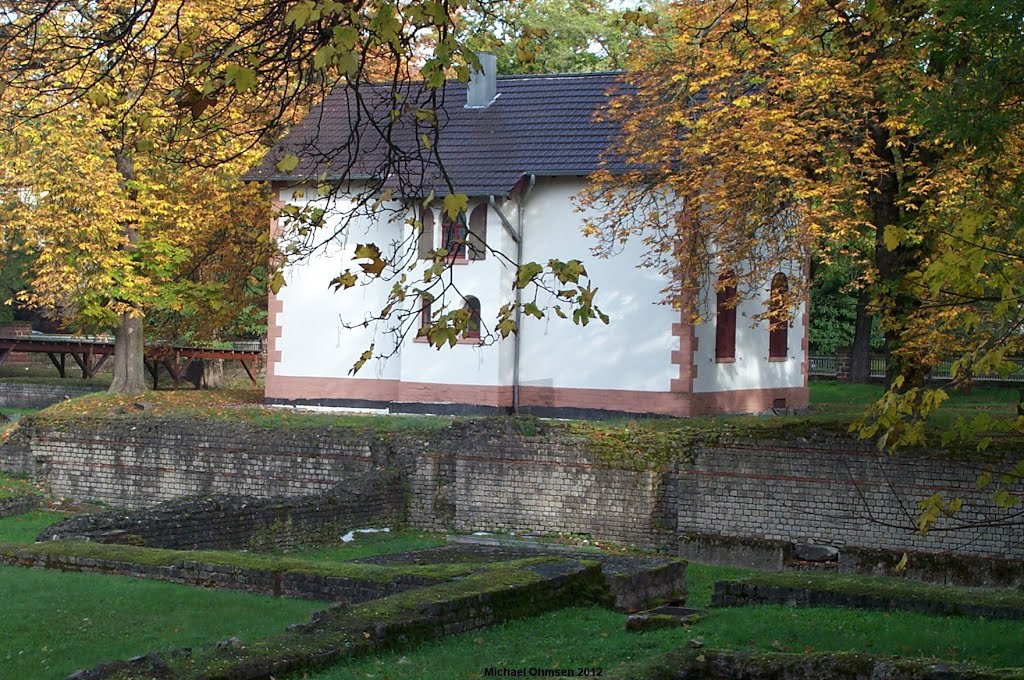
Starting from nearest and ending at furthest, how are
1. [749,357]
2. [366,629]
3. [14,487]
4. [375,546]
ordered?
[366,629]
[375,546]
[14,487]
[749,357]

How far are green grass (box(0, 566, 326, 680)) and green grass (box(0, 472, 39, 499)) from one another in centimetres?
1178

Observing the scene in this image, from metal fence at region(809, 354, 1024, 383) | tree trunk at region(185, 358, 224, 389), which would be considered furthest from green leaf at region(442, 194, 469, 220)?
metal fence at region(809, 354, 1024, 383)

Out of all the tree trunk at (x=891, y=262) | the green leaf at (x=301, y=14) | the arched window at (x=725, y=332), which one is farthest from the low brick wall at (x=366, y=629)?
the arched window at (x=725, y=332)

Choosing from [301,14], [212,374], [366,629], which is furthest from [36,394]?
[301,14]

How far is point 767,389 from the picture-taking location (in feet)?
102

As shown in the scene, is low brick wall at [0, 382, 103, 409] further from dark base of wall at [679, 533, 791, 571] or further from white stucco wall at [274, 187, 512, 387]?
dark base of wall at [679, 533, 791, 571]

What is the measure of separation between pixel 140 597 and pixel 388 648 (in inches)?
156

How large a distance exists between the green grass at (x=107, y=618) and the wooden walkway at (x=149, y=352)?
89.4 feet

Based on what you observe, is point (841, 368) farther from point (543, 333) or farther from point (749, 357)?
point (543, 333)

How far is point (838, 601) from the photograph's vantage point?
12523 millimetres

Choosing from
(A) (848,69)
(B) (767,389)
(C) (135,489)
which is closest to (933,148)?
(A) (848,69)

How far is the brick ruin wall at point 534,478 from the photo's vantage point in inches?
760

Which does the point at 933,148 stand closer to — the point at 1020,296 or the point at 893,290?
the point at 893,290

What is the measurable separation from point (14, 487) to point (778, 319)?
15659 millimetres
